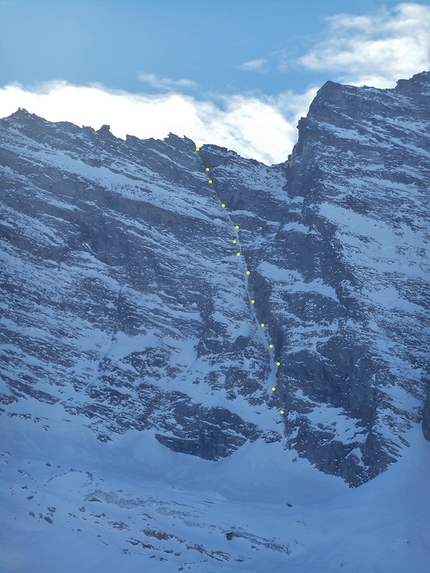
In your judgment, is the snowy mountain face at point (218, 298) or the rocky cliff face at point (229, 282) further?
the rocky cliff face at point (229, 282)

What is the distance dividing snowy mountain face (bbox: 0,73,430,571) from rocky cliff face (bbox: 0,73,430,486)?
0.28 meters

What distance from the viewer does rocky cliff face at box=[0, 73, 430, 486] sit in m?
129

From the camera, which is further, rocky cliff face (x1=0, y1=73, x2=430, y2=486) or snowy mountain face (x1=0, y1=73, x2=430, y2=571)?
rocky cliff face (x1=0, y1=73, x2=430, y2=486)

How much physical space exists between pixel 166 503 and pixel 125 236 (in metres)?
58.6

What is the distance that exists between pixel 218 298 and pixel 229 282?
485cm

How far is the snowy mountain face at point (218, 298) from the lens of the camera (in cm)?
12475

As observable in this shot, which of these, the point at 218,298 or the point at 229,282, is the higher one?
the point at 229,282

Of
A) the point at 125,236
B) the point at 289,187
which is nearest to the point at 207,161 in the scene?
the point at 289,187

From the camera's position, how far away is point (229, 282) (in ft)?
499

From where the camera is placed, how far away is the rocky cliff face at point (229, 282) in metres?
129

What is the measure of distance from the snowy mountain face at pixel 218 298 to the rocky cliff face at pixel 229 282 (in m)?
0.28

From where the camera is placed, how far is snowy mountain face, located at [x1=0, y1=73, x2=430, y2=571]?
12475 cm

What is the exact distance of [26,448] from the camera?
11812 cm

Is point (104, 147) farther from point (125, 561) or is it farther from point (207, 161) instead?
point (125, 561)
